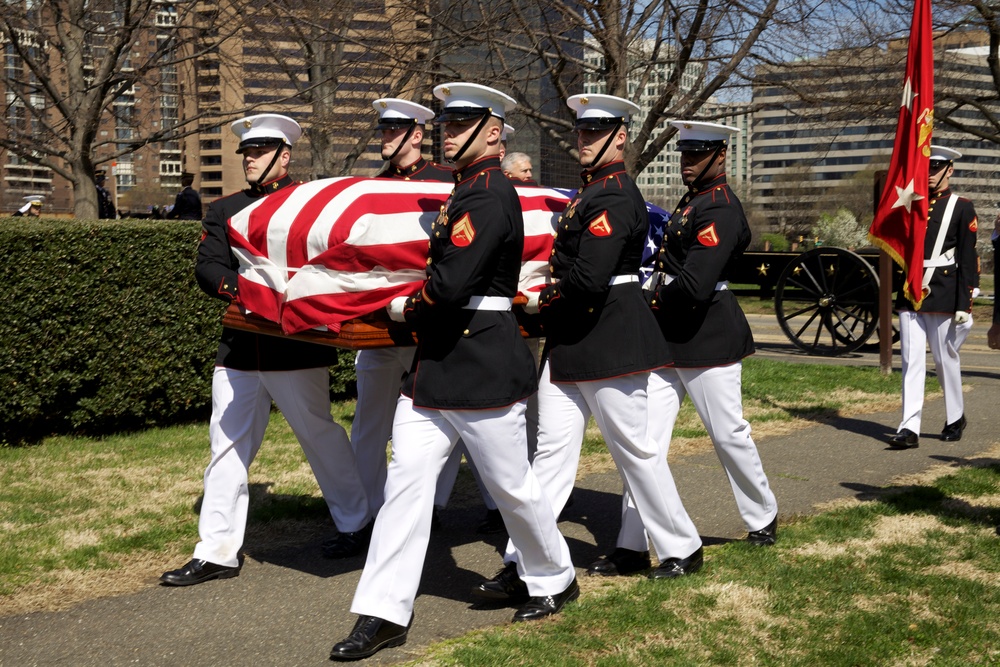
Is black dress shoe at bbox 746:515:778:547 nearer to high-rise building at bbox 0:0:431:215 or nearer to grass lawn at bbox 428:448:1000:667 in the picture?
grass lawn at bbox 428:448:1000:667

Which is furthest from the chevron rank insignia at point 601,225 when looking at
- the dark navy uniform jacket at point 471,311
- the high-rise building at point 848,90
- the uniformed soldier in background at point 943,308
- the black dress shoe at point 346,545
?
the high-rise building at point 848,90

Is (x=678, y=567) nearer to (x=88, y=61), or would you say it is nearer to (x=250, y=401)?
(x=250, y=401)

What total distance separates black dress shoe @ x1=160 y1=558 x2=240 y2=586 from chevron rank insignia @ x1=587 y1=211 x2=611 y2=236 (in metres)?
2.07

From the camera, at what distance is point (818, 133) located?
15.0m

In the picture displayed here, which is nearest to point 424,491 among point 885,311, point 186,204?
point 885,311

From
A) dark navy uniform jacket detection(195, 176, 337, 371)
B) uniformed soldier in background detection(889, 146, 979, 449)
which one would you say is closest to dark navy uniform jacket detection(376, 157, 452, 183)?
dark navy uniform jacket detection(195, 176, 337, 371)

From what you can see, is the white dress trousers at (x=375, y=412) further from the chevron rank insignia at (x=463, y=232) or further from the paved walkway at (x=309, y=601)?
the chevron rank insignia at (x=463, y=232)

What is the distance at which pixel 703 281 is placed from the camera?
4.89m

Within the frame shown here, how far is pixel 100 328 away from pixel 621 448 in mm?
4467

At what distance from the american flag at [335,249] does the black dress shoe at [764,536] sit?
1477mm

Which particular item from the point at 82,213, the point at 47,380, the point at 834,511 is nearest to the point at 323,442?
the point at 834,511

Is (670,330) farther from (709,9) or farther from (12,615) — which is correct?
(709,9)

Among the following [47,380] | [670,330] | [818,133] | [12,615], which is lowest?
[12,615]

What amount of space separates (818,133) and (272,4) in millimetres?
7905
